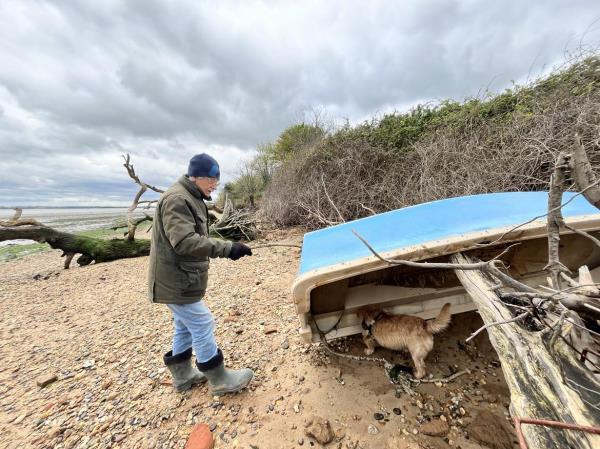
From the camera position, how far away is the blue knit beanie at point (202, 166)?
220cm

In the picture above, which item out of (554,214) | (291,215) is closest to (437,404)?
(554,214)

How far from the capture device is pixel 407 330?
7.39 ft

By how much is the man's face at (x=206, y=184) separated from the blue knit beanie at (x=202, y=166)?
0.12ft

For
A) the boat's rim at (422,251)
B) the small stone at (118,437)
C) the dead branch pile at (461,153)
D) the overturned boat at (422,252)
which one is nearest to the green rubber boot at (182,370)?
the small stone at (118,437)

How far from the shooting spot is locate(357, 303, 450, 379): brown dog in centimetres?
217

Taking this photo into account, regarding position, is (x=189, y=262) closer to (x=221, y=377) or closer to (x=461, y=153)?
(x=221, y=377)

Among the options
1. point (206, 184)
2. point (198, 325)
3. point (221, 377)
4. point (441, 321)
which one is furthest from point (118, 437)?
point (441, 321)

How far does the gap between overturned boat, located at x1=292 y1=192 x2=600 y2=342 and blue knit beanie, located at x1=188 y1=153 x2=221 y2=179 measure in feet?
3.91

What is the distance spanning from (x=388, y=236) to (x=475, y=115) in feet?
23.2

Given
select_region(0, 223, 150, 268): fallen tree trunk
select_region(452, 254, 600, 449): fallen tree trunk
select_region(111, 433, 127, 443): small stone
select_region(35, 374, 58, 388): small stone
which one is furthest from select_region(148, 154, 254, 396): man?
select_region(0, 223, 150, 268): fallen tree trunk

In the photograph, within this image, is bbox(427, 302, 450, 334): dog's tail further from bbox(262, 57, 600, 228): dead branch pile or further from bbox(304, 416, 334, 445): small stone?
bbox(262, 57, 600, 228): dead branch pile

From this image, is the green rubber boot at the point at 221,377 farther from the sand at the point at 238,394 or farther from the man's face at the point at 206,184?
the man's face at the point at 206,184

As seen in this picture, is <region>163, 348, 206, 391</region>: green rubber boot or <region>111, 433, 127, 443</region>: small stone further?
<region>163, 348, 206, 391</region>: green rubber boot

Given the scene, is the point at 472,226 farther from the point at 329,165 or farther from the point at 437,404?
the point at 329,165
